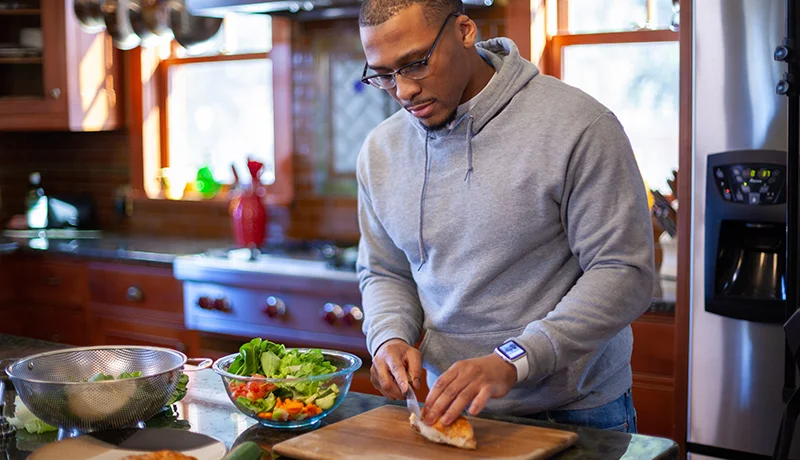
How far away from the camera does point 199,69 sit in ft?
15.2

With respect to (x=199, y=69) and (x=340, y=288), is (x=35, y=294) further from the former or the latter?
(x=340, y=288)

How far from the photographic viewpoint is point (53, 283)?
4.24 metres

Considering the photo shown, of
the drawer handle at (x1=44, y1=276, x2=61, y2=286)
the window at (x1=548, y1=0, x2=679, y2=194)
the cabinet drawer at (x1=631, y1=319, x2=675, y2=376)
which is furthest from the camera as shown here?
the drawer handle at (x1=44, y1=276, x2=61, y2=286)

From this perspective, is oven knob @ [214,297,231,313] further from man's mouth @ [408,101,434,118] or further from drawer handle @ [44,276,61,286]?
man's mouth @ [408,101,434,118]

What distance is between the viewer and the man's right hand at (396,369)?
1.67m

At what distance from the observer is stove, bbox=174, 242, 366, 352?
10.9 feet

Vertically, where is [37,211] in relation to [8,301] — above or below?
above

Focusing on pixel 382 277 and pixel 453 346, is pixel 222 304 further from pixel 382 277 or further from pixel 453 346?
pixel 453 346

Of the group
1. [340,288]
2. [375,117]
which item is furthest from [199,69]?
[340,288]

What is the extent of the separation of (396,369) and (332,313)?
167cm

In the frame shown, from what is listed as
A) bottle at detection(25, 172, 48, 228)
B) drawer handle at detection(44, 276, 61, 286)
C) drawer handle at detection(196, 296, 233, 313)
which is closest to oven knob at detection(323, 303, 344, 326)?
drawer handle at detection(196, 296, 233, 313)

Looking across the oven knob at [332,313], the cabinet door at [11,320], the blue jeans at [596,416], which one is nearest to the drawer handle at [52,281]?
the cabinet door at [11,320]

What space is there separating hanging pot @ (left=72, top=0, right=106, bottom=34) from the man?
236 cm

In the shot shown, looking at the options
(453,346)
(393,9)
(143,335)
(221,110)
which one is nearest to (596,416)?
(453,346)
